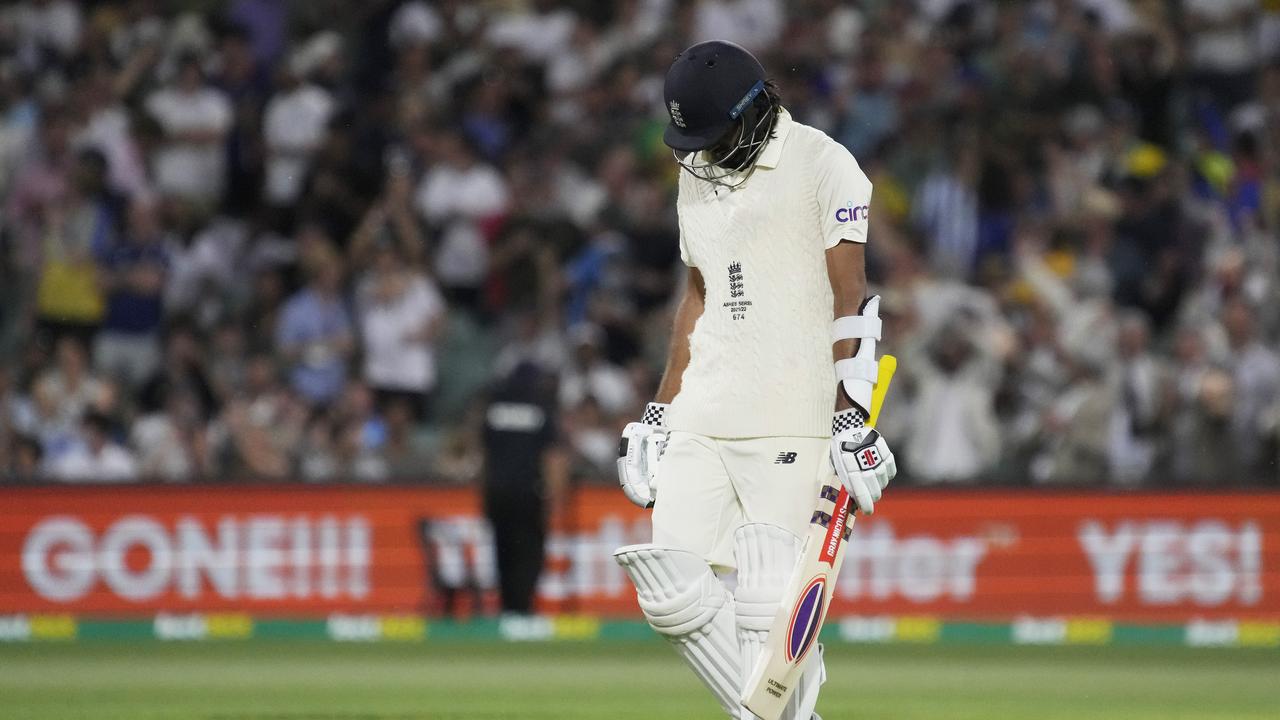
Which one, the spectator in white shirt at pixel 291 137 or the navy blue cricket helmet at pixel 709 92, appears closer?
the navy blue cricket helmet at pixel 709 92

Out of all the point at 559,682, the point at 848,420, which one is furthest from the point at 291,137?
the point at 848,420

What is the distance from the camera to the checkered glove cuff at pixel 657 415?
258 inches

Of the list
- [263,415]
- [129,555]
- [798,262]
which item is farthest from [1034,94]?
[798,262]

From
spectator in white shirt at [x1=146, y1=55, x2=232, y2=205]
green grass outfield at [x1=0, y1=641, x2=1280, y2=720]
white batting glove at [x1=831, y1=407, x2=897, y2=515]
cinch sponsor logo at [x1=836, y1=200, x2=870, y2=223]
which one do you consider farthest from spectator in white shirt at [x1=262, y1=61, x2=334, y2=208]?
white batting glove at [x1=831, y1=407, x2=897, y2=515]

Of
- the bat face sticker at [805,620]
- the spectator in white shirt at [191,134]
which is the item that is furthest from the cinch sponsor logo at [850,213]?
the spectator in white shirt at [191,134]

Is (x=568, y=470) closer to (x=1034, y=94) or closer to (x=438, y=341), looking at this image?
(x=438, y=341)

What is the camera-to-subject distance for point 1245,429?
14148mm

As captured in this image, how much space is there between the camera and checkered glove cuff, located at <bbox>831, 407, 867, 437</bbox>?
6047 millimetres

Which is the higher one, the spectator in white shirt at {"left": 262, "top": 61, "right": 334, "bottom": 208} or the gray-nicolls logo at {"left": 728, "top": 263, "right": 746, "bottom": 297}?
the spectator in white shirt at {"left": 262, "top": 61, "right": 334, "bottom": 208}

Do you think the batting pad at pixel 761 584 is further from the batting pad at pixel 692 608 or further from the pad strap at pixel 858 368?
the pad strap at pixel 858 368

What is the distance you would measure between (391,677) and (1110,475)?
5386 millimetres

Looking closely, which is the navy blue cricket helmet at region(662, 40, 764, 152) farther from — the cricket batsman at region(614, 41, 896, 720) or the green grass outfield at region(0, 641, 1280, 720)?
the green grass outfield at region(0, 641, 1280, 720)

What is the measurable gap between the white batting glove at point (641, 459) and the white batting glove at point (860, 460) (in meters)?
Answer: 0.65

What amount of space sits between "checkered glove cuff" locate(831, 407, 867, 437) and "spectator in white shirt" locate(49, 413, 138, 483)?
29.6 feet
